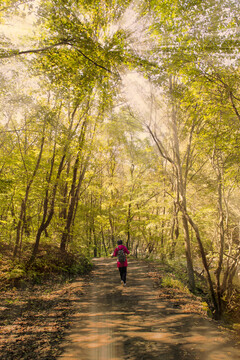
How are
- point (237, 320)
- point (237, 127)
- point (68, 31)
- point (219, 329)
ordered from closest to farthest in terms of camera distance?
1. point (219, 329)
2. point (68, 31)
3. point (237, 127)
4. point (237, 320)

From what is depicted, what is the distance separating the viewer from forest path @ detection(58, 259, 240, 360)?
11.5 ft

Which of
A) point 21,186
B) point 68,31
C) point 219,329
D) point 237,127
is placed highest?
point 68,31

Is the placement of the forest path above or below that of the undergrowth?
below

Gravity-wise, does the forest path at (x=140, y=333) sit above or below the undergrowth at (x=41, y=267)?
below

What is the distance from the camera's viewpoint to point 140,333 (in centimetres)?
418

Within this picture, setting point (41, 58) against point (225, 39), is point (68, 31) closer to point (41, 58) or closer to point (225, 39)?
point (41, 58)

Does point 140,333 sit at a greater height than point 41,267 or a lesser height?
lesser

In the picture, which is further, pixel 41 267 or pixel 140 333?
pixel 41 267

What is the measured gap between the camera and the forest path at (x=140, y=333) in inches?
137

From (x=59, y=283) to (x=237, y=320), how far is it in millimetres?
7686

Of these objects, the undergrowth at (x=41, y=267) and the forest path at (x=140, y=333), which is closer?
the forest path at (x=140, y=333)

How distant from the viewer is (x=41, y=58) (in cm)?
563

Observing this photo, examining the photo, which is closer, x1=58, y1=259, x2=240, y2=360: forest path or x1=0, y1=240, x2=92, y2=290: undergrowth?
x1=58, y1=259, x2=240, y2=360: forest path

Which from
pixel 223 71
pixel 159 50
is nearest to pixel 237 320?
pixel 223 71
